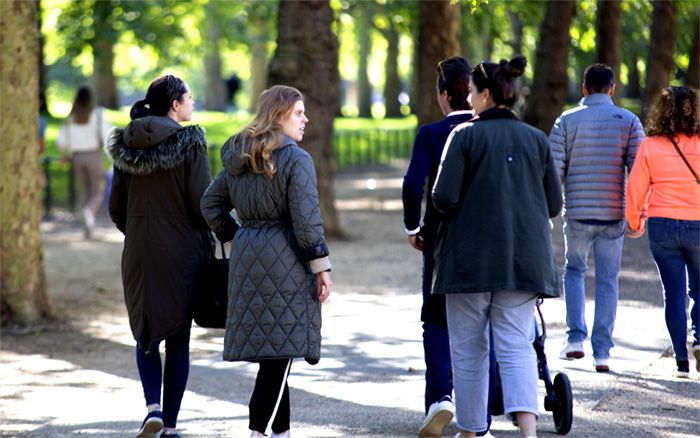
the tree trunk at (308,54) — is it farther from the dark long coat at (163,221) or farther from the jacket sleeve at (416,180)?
the jacket sleeve at (416,180)

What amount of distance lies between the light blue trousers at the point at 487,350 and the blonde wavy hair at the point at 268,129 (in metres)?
1.07

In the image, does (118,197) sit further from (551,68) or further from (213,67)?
(213,67)

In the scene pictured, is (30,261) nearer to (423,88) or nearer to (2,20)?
(2,20)

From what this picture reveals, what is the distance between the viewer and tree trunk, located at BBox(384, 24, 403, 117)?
43.2 metres

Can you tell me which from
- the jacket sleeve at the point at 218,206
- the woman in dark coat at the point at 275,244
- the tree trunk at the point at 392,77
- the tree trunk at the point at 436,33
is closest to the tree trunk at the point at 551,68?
the tree trunk at the point at 436,33

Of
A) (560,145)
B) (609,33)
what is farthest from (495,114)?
(609,33)

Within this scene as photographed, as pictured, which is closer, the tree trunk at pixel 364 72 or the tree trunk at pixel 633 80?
the tree trunk at pixel 633 80

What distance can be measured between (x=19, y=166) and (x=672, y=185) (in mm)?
5667

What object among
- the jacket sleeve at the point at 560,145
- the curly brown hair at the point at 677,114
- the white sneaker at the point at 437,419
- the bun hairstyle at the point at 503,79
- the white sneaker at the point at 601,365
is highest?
the bun hairstyle at the point at 503,79

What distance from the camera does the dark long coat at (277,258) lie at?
6.00m

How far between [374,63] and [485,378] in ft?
265

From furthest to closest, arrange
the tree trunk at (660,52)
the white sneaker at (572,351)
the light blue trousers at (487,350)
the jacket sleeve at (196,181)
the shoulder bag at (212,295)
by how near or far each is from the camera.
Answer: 1. the tree trunk at (660,52)
2. the white sneaker at (572,351)
3. the jacket sleeve at (196,181)
4. the shoulder bag at (212,295)
5. the light blue trousers at (487,350)

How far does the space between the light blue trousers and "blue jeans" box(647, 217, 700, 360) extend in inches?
88.7

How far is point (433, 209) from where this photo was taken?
6320 millimetres
